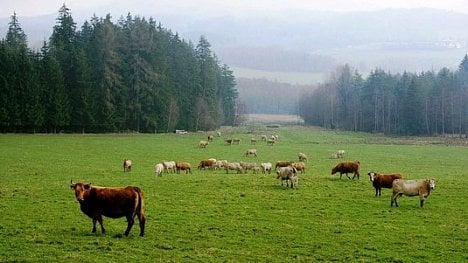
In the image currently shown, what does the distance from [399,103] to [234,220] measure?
104390mm

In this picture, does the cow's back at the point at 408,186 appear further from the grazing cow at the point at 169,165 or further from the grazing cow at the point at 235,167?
the grazing cow at the point at 169,165

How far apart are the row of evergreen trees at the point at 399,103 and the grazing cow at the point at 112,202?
9290cm

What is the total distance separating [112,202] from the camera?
17078mm

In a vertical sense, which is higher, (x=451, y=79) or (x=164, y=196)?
(x=451, y=79)

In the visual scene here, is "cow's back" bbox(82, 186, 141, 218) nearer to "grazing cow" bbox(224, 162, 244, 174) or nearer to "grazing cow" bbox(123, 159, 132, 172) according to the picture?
"grazing cow" bbox(123, 159, 132, 172)

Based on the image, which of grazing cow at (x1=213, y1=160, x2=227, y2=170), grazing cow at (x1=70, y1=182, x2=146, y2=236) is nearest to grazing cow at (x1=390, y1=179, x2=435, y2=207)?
grazing cow at (x1=70, y1=182, x2=146, y2=236)

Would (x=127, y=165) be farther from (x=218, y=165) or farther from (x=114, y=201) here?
(x=114, y=201)

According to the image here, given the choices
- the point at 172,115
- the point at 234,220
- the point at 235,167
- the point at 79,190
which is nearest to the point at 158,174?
the point at 235,167

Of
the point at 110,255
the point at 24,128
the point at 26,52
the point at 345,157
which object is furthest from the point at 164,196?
the point at 26,52

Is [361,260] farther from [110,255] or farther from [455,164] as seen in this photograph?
[455,164]

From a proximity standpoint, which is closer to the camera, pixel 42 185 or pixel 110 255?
pixel 110 255

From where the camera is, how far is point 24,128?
71.8 meters

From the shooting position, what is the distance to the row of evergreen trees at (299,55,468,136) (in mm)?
105438

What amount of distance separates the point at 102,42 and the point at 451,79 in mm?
75804
